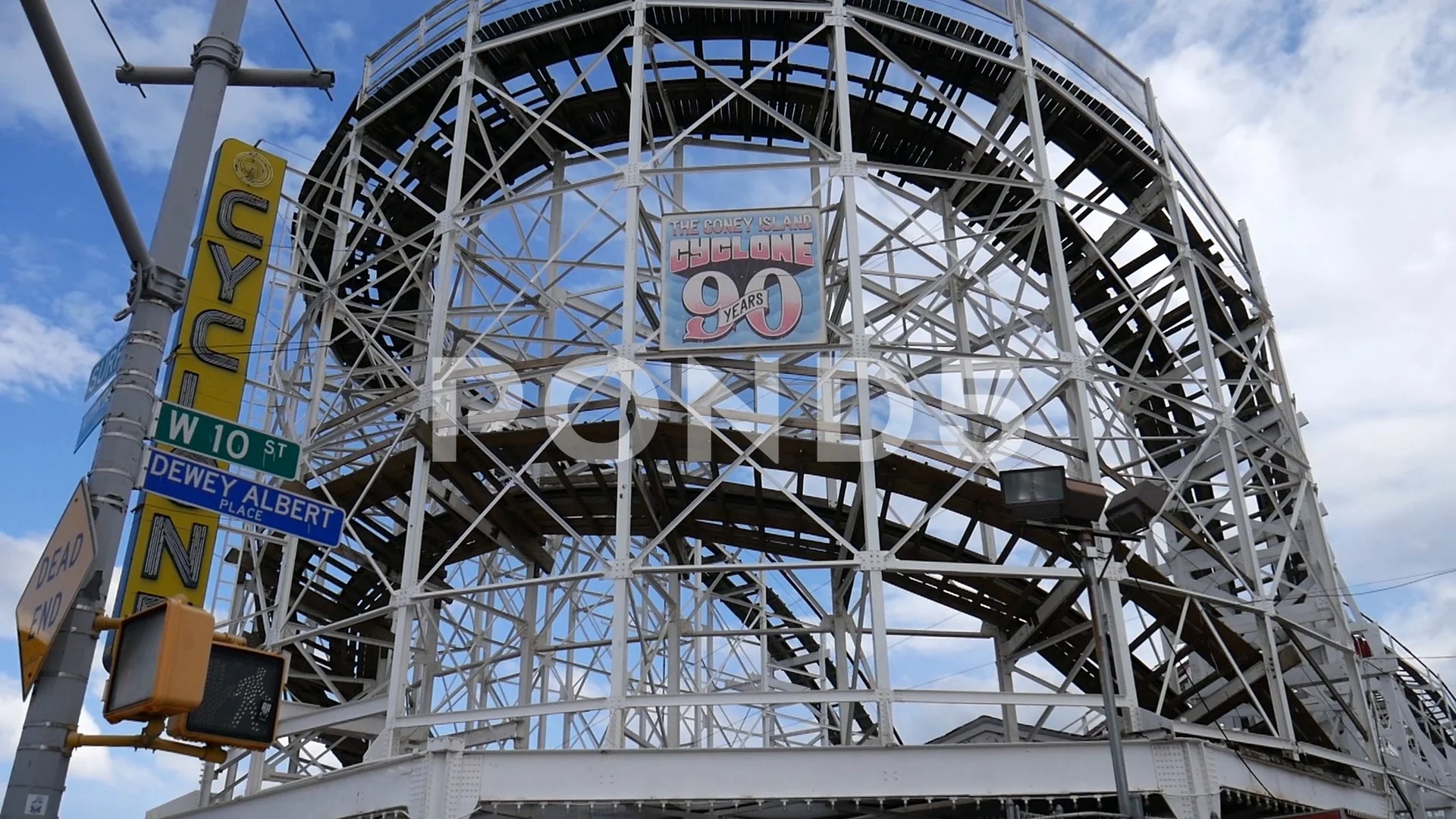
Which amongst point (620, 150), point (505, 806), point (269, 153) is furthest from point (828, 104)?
point (505, 806)

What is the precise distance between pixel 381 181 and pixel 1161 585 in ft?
56.4

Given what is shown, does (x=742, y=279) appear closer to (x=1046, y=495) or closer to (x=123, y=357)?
(x=1046, y=495)

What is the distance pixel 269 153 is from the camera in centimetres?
1316

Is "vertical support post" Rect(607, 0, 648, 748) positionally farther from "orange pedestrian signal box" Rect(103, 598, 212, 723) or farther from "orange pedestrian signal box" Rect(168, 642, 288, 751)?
"orange pedestrian signal box" Rect(103, 598, 212, 723)

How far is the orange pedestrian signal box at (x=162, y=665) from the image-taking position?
17.7 feet

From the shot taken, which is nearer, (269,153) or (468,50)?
(269,153)

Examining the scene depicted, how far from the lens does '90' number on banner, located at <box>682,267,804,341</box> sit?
53.1 ft

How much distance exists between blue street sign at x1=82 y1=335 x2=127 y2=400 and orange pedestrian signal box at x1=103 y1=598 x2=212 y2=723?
186 cm

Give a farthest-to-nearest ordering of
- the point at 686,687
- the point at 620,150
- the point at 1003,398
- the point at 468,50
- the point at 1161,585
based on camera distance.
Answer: the point at 686,687 → the point at 620,150 → the point at 1003,398 → the point at 468,50 → the point at 1161,585

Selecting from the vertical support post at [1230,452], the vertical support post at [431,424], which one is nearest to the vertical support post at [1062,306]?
the vertical support post at [1230,452]

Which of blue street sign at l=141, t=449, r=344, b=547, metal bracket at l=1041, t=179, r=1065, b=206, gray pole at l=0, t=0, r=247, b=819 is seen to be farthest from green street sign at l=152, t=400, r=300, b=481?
metal bracket at l=1041, t=179, r=1065, b=206

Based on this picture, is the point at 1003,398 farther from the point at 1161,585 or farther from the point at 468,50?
the point at 468,50

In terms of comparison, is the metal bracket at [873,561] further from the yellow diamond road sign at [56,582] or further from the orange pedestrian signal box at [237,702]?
the yellow diamond road sign at [56,582]

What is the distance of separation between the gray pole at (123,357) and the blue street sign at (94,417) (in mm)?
158
